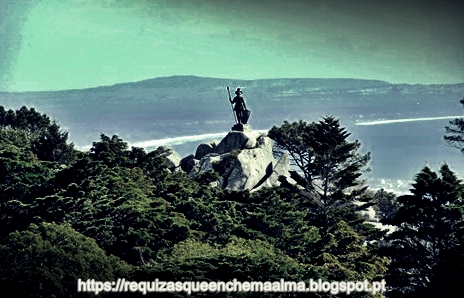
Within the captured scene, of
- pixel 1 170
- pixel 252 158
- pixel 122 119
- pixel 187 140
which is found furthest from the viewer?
pixel 122 119

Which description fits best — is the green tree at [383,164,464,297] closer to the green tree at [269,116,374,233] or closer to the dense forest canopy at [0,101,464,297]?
the dense forest canopy at [0,101,464,297]

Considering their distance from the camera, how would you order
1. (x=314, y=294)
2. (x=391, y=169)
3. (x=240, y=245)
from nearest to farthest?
(x=314, y=294) → (x=240, y=245) → (x=391, y=169)

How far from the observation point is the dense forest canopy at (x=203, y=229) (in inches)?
966

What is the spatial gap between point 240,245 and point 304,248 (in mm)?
2428

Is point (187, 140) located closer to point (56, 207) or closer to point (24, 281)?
point (56, 207)

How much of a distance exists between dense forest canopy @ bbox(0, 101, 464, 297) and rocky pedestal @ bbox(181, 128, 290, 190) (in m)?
3.13

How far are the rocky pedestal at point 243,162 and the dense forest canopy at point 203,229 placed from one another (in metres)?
3.13

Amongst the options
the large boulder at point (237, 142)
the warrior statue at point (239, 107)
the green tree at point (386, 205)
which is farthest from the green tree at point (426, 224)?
the green tree at point (386, 205)

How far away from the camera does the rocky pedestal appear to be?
46.4 metres

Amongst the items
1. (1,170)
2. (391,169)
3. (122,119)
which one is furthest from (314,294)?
(122,119)

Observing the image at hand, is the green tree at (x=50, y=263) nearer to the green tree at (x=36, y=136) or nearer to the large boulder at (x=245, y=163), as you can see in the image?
the large boulder at (x=245, y=163)

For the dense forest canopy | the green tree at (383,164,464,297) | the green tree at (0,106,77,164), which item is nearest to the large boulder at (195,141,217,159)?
the dense forest canopy

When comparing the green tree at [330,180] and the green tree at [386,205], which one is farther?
the green tree at [386,205]

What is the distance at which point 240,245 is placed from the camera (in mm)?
30750
